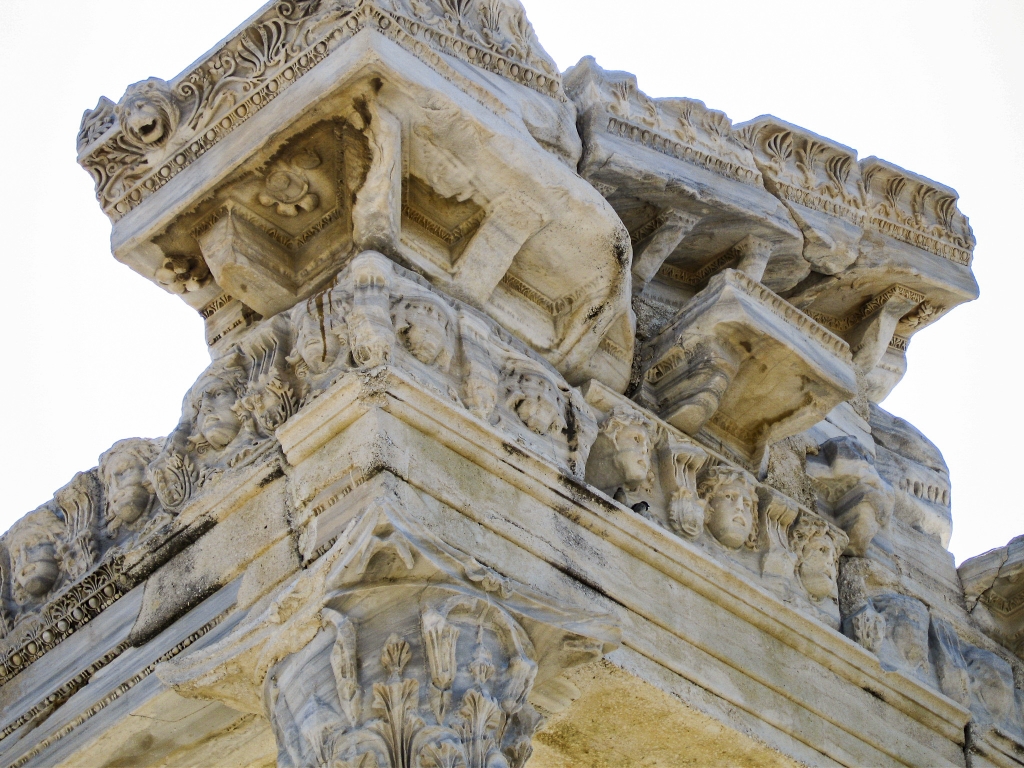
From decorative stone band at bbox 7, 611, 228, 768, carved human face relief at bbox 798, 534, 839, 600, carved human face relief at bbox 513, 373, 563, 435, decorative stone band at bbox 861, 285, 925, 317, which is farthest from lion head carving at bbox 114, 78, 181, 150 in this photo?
decorative stone band at bbox 861, 285, 925, 317

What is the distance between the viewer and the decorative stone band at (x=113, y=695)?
4758 mm

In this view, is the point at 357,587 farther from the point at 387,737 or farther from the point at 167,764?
the point at 167,764

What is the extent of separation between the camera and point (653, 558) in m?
5.19

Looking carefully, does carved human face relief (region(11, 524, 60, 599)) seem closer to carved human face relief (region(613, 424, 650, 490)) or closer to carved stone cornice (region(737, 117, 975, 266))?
carved human face relief (region(613, 424, 650, 490))

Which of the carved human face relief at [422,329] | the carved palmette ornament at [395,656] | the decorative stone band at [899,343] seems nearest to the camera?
the carved palmette ornament at [395,656]

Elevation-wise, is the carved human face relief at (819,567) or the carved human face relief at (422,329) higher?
the carved human face relief at (819,567)

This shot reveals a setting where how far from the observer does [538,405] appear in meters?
5.20

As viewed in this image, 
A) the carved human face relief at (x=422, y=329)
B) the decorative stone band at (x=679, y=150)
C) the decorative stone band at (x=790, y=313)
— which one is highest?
the decorative stone band at (x=679, y=150)

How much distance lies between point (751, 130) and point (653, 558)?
269cm

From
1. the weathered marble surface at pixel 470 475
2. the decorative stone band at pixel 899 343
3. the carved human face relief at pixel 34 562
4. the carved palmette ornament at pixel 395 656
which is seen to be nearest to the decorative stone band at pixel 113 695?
the weathered marble surface at pixel 470 475

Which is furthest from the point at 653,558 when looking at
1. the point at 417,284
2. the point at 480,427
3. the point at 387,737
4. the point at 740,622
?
the point at 387,737

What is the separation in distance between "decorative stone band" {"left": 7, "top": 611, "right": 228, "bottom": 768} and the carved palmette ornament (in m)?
0.41

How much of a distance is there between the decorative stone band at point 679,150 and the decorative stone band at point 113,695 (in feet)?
9.25

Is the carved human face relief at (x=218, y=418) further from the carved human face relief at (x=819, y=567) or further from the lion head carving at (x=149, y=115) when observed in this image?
the carved human face relief at (x=819, y=567)
